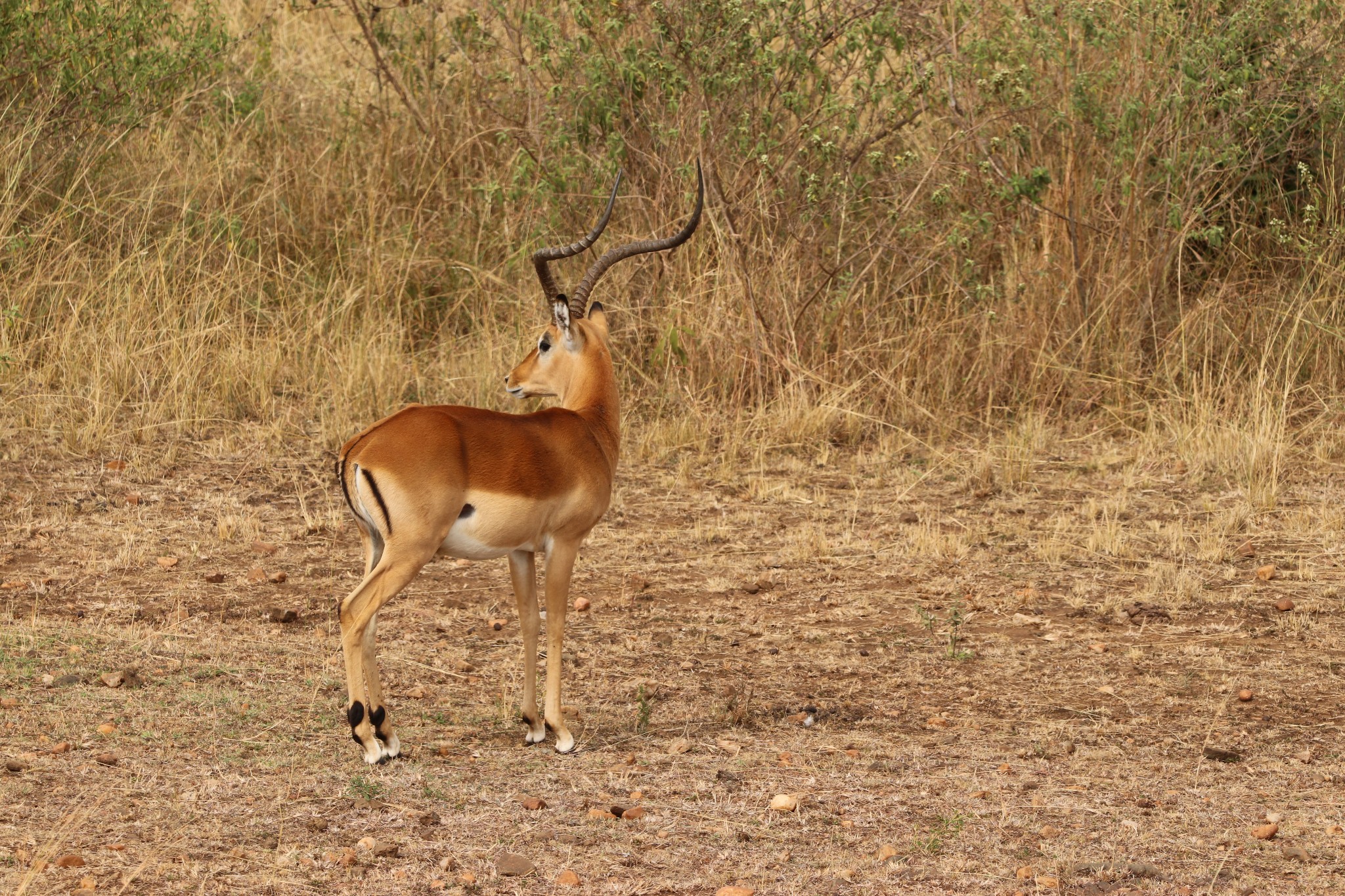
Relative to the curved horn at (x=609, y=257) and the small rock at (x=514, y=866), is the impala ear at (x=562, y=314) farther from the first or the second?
the small rock at (x=514, y=866)

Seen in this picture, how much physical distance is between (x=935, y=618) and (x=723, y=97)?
3.94 m

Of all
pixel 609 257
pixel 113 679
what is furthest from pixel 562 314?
pixel 113 679

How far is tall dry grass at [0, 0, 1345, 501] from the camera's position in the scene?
28.6ft

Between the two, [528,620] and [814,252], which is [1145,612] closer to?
[528,620]

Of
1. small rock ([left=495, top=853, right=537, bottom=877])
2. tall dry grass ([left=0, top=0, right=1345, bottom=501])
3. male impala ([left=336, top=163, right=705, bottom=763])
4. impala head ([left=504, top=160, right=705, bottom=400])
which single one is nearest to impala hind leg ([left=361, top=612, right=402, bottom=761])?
male impala ([left=336, top=163, right=705, bottom=763])

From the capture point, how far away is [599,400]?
5.27m

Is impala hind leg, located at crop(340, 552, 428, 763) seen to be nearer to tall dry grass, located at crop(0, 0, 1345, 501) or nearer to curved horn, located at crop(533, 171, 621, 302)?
curved horn, located at crop(533, 171, 621, 302)

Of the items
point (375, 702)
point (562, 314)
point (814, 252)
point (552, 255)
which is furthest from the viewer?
point (814, 252)

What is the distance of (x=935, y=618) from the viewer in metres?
6.16

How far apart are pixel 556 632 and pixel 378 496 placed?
2.24 feet

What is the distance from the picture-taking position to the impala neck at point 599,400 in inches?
203

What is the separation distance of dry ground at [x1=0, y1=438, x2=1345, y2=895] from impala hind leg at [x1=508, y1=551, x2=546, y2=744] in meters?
0.15

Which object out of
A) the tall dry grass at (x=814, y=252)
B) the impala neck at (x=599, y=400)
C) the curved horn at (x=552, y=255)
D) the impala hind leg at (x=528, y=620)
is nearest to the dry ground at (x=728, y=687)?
the impala hind leg at (x=528, y=620)

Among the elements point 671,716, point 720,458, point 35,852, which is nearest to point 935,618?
point 671,716
